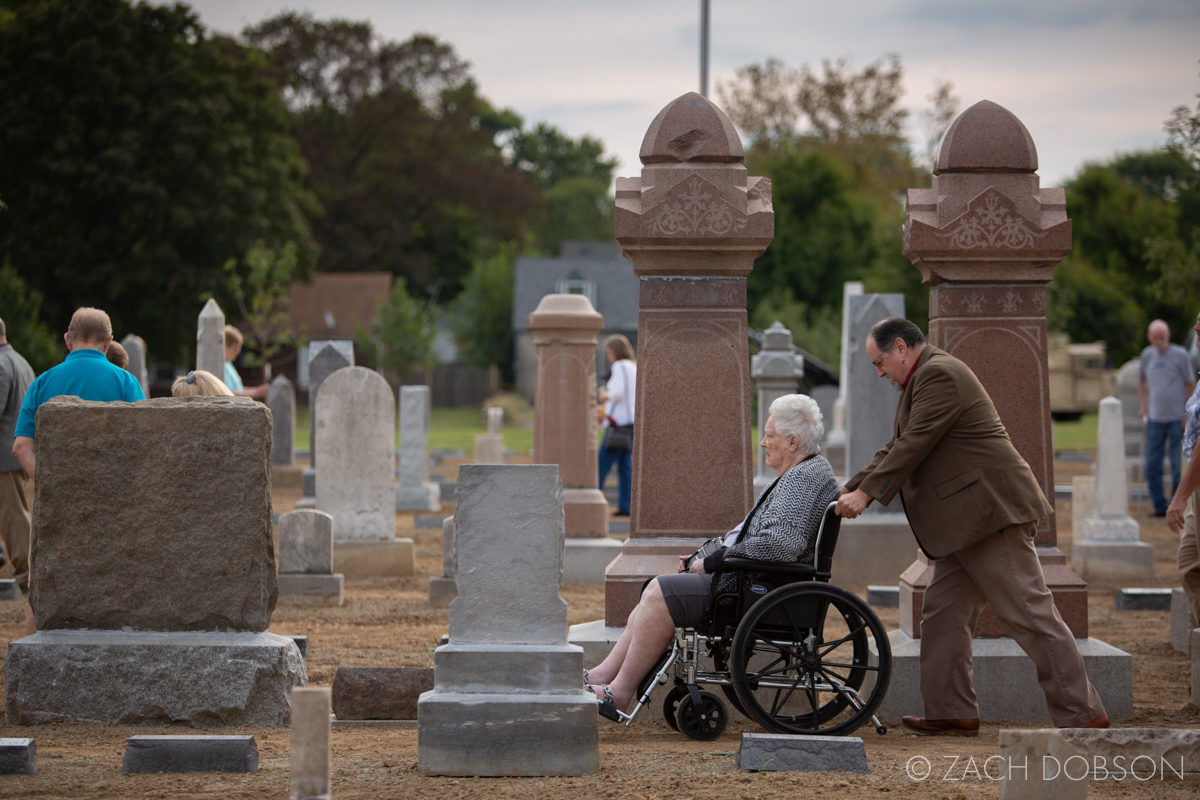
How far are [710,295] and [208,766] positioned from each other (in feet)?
11.0

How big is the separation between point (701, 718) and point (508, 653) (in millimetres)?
1203

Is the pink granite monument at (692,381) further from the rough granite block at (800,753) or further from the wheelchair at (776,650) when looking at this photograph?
the rough granite block at (800,753)

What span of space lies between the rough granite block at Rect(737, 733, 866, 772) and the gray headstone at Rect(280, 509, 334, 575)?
5.68 metres

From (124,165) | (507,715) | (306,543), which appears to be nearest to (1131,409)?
(306,543)

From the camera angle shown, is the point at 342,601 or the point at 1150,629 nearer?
the point at 1150,629

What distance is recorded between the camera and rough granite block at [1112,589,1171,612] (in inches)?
401

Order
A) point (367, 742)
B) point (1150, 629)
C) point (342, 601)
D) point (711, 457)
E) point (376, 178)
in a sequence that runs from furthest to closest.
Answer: point (376, 178), point (342, 601), point (1150, 629), point (711, 457), point (367, 742)

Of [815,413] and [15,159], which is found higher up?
[15,159]

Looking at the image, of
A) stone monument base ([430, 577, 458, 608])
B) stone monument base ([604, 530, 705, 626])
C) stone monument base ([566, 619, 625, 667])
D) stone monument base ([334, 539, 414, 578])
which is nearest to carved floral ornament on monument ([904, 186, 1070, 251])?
stone monument base ([604, 530, 705, 626])

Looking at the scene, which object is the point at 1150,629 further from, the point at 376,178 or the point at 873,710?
the point at 376,178

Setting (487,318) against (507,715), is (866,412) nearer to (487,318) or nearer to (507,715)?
(507,715)

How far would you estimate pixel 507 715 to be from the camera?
5.04 m

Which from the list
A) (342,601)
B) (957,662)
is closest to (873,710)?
(957,662)

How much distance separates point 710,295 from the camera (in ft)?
23.1
